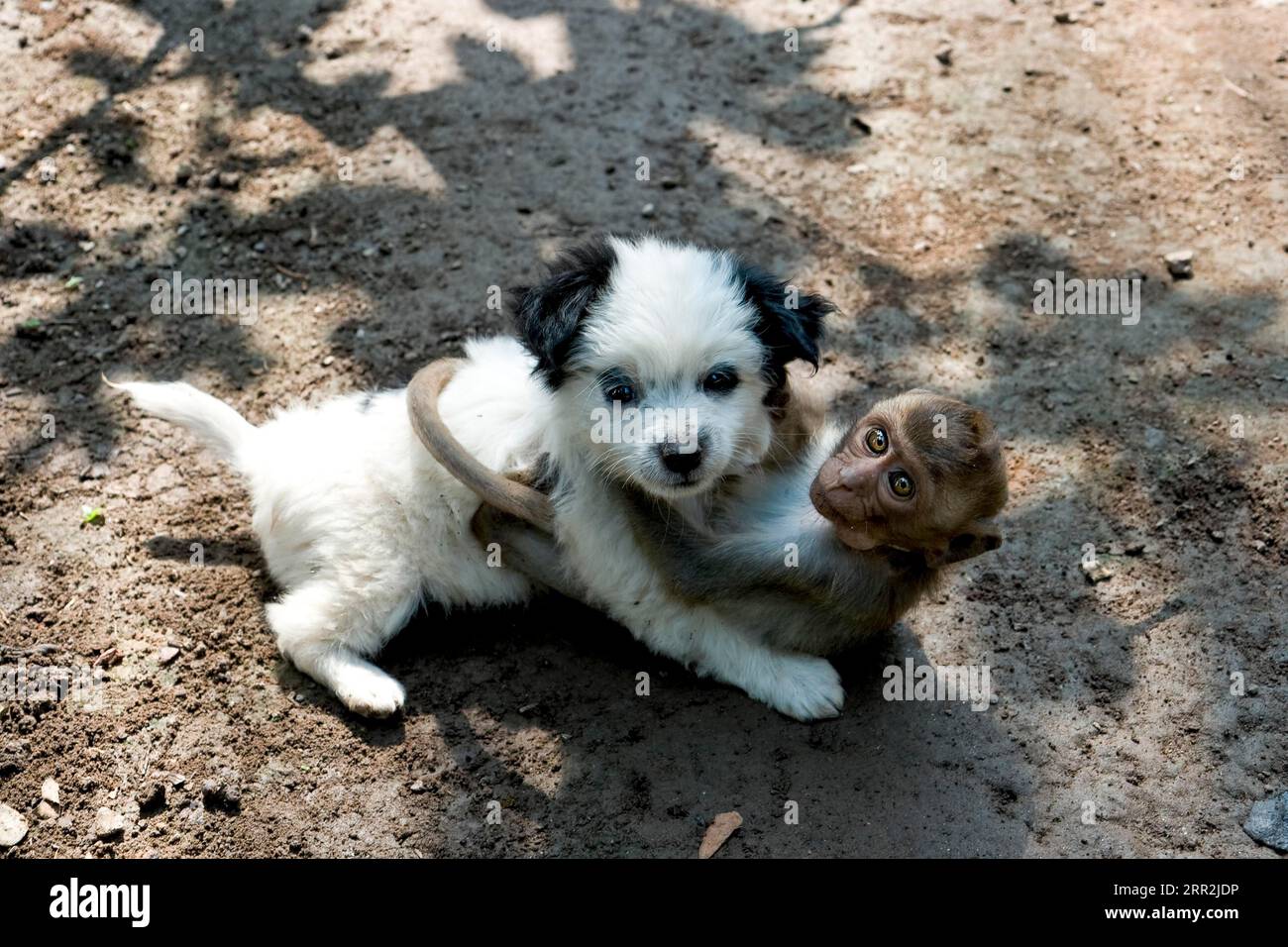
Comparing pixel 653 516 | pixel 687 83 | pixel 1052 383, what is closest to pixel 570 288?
pixel 653 516

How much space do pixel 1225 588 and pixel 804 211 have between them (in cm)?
351

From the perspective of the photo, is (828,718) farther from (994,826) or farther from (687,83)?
(687,83)

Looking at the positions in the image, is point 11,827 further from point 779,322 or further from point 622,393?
point 779,322

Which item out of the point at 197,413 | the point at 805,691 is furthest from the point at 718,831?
the point at 197,413

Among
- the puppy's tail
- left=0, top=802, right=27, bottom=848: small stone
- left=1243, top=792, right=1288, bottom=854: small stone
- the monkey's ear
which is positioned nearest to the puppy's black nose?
the monkey's ear

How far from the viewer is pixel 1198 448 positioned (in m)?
6.00

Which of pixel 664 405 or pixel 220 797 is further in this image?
pixel 220 797

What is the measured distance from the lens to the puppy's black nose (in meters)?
4.46

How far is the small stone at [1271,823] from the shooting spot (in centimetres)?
449

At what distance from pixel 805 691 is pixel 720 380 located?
4.59 feet

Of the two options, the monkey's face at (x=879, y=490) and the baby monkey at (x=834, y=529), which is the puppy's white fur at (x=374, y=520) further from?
the monkey's face at (x=879, y=490)

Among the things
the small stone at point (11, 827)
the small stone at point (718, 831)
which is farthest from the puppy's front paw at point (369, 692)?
the small stone at point (718, 831)

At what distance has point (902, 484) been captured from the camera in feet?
14.9

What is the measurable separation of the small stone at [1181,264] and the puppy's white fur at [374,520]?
389 cm
